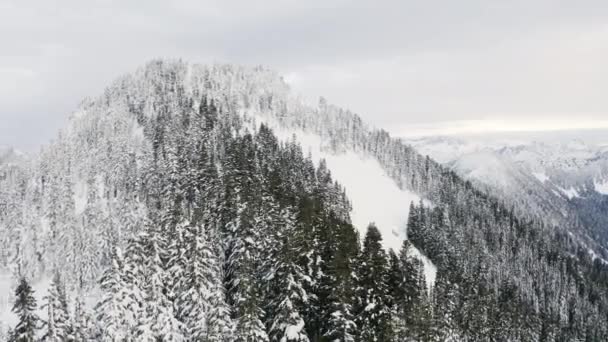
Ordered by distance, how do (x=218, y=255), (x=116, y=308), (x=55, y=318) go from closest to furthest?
1. (x=55, y=318)
2. (x=116, y=308)
3. (x=218, y=255)

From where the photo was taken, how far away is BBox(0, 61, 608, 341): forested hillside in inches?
1591

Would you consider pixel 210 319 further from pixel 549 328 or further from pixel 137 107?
pixel 137 107

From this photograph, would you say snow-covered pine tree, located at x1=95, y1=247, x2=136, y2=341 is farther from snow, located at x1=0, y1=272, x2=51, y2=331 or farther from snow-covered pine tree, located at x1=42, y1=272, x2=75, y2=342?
snow, located at x1=0, y1=272, x2=51, y2=331

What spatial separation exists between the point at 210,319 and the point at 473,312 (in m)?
51.8

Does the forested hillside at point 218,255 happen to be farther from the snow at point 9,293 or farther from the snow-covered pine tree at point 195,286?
the snow at point 9,293

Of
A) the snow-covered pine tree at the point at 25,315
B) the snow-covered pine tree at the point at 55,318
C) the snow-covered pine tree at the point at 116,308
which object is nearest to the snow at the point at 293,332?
the snow-covered pine tree at the point at 116,308

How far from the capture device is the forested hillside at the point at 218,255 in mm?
40406

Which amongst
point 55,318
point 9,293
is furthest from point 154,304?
point 9,293

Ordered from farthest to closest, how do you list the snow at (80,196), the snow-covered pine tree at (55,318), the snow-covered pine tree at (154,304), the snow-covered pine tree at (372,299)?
the snow at (80,196) < the snow-covered pine tree at (372,299) < the snow-covered pine tree at (154,304) < the snow-covered pine tree at (55,318)

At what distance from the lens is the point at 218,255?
196ft

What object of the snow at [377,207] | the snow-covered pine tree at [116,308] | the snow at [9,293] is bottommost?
the snow at [9,293]

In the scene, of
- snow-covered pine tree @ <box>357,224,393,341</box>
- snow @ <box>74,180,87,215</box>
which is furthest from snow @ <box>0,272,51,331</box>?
snow-covered pine tree @ <box>357,224,393,341</box>

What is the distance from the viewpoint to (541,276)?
622 ft

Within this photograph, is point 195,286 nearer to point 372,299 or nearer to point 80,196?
point 372,299
